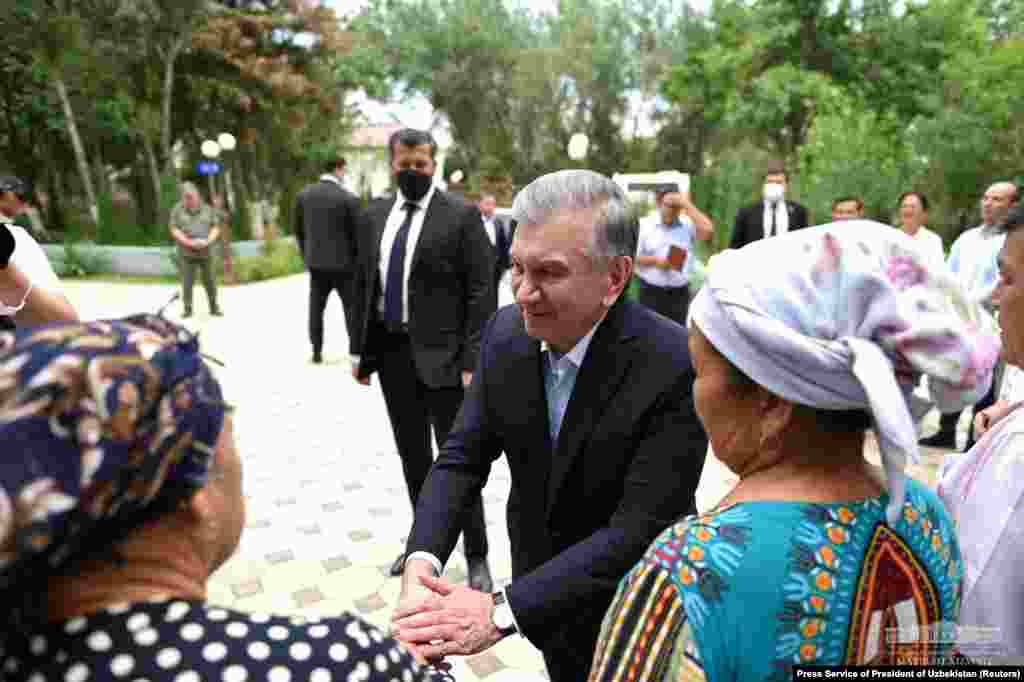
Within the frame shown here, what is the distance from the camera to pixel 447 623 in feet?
4.59

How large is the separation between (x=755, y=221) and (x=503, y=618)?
5825 mm

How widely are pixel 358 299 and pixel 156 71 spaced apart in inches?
716

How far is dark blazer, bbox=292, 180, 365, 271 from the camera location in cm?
694

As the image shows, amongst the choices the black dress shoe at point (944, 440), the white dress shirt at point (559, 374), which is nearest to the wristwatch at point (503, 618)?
the white dress shirt at point (559, 374)

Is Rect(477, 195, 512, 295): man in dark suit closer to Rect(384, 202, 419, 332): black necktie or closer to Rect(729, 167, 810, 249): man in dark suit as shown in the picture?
Rect(729, 167, 810, 249): man in dark suit

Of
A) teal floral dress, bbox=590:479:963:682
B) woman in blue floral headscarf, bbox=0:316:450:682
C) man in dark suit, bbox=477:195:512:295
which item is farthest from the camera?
man in dark suit, bbox=477:195:512:295

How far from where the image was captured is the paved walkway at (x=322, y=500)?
3.13m

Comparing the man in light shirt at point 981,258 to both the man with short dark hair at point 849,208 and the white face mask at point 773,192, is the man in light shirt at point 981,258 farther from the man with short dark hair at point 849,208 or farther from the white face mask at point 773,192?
the white face mask at point 773,192

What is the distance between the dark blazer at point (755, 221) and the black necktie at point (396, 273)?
13.9 feet

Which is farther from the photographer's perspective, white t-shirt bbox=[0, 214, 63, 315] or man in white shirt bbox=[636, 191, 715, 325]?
man in white shirt bbox=[636, 191, 715, 325]

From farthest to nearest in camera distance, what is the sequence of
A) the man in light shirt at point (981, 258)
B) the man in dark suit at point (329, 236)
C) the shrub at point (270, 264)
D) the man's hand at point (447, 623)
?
the shrub at point (270, 264)
the man in dark suit at point (329, 236)
the man in light shirt at point (981, 258)
the man's hand at point (447, 623)

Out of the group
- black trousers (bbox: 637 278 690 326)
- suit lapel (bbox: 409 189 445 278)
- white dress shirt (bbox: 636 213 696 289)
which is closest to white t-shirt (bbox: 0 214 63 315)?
suit lapel (bbox: 409 189 445 278)

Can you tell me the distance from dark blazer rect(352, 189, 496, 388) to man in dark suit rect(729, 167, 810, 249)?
390 cm

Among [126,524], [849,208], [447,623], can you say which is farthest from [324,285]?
[126,524]
